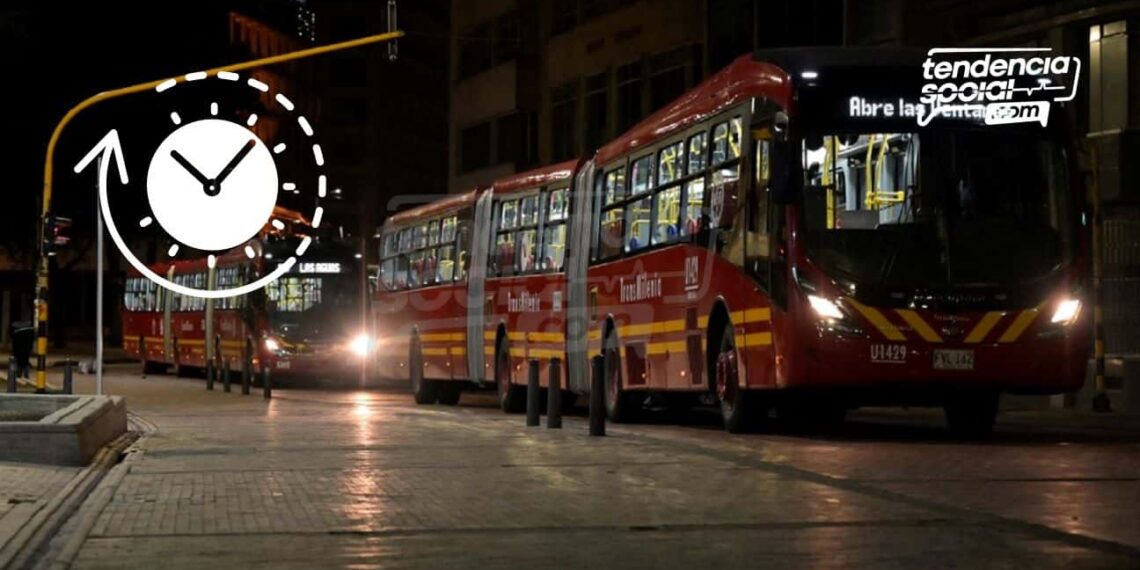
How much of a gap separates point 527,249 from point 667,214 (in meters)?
6.89

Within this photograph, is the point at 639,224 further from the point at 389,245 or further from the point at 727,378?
the point at 389,245

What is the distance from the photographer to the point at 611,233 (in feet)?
89.5

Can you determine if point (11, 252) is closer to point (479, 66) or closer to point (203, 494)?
point (479, 66)

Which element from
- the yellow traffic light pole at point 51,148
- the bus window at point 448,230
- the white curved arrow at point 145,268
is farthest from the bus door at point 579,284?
the white curved arrow at point 145,268

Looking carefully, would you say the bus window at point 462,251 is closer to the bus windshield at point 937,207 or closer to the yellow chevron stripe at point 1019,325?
the bus windshield at point 937,207

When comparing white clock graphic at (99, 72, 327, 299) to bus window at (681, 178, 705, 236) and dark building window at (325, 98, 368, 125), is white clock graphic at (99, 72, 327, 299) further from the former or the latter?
dark building window at (325, 98, 368, 125)

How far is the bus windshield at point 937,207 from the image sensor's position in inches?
798

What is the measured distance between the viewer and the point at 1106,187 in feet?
111

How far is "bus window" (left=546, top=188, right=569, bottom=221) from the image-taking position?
29.9 m

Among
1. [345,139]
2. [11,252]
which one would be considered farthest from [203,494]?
[345,139]

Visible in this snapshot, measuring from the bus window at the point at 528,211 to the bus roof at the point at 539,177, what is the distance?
193 millimetres

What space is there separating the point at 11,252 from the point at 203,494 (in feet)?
193

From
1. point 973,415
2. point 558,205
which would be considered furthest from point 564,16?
point 973,415

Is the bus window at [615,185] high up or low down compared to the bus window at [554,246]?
up
